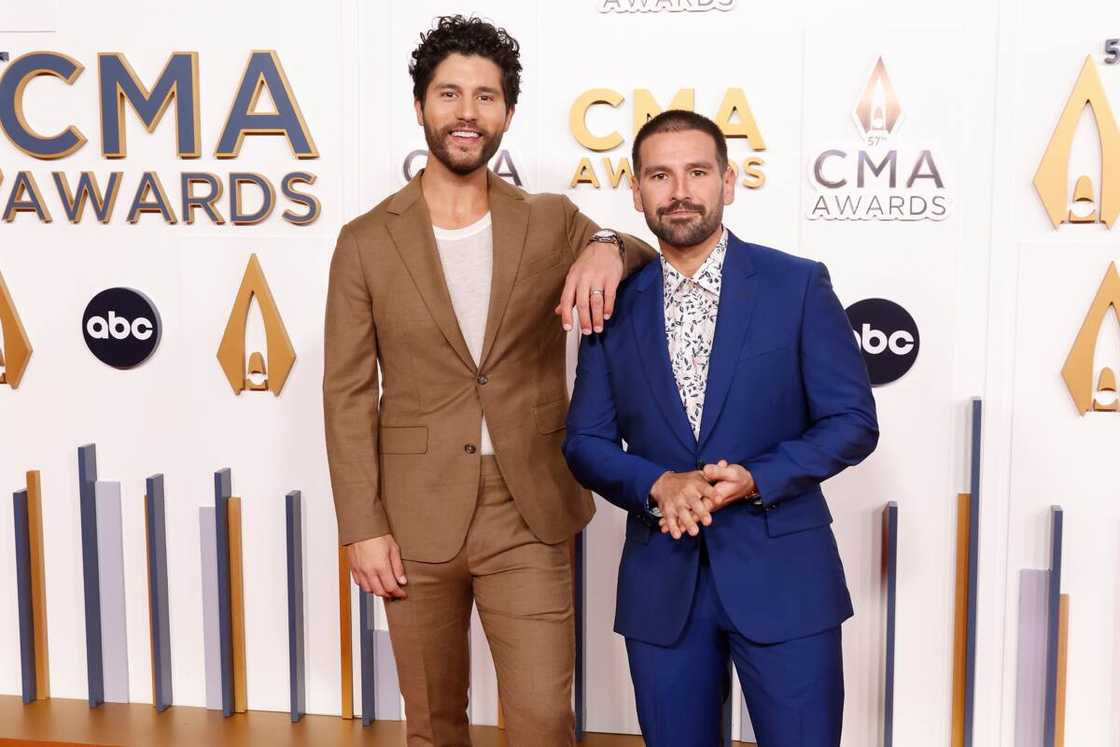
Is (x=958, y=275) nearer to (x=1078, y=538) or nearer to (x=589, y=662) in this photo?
(x=1078, y=538)

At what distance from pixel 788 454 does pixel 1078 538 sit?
149cm

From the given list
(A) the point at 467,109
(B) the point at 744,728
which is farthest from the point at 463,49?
(B) the point at 744,728

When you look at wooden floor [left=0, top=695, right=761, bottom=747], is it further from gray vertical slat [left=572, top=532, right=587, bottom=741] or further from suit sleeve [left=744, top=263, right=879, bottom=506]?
suit sleeve [left=744, top=263, right=879, bottom=506]

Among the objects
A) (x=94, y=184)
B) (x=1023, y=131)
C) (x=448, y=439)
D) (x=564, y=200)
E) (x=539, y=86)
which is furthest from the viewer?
(x=94, y=184)

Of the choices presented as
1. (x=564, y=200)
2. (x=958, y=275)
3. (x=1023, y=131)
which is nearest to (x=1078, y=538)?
(x=958, y=275)

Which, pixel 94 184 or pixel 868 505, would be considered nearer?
pixel 868 505

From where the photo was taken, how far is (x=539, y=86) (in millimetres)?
3164

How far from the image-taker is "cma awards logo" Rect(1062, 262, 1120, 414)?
2967 mm

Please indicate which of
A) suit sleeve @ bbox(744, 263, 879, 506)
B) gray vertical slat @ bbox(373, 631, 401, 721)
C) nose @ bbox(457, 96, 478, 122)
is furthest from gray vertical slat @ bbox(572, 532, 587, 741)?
nose @ bbox(457, 96, 478, 122)

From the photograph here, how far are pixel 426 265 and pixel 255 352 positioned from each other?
1.25m

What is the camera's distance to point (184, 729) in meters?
3.37

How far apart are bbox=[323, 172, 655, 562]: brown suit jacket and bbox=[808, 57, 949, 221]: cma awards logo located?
0.90 metres

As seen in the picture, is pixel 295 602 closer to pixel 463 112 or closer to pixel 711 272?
pixel 463 112

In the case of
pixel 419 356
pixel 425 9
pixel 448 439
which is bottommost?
pixel 448 439
